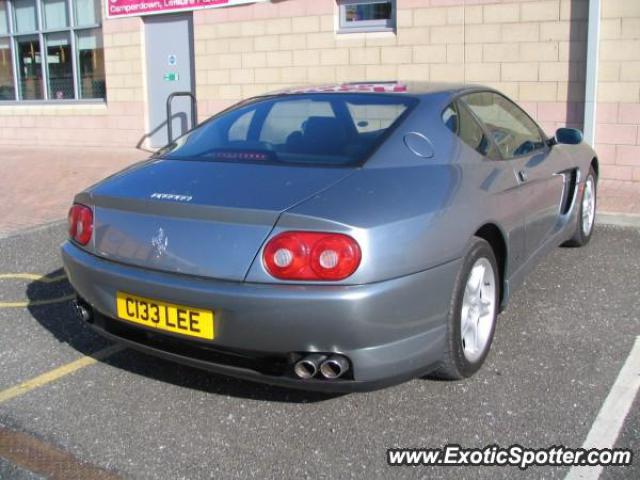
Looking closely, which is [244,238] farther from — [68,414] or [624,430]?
[624,430]

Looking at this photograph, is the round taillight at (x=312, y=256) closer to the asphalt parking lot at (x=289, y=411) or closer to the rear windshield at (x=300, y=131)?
the rear windshield at (x=300, y=131)

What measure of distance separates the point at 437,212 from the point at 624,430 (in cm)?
120

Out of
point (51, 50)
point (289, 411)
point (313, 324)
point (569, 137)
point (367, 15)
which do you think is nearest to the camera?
point (313, 324)

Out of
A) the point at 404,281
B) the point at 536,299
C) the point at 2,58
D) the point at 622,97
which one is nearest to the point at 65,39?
the point at 2,58

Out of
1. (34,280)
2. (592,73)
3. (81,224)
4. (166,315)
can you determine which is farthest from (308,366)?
(592,73)

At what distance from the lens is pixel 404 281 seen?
2.82 meters

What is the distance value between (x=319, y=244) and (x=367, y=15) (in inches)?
315

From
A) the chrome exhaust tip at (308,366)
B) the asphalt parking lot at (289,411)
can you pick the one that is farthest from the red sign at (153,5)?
the chrome exhaust tip at (308,366)

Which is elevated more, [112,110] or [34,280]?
[112,110]

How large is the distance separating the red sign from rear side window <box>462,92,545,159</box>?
23.3 feet

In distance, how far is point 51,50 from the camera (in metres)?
14.3

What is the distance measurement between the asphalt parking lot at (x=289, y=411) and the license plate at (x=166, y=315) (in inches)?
18.6

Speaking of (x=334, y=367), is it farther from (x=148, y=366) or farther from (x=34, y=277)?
(x=34, y=277)

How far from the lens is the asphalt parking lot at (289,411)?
112 inches
